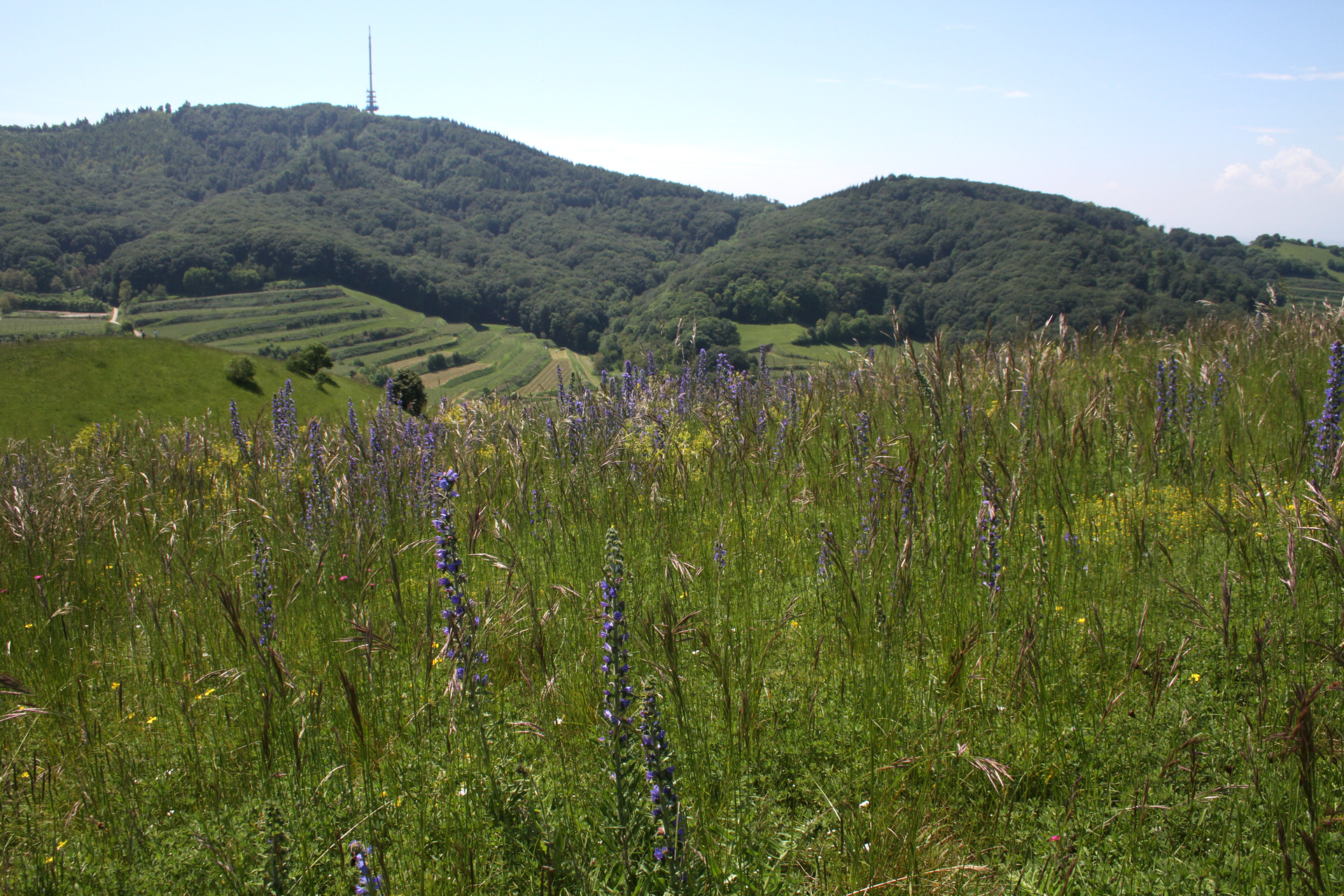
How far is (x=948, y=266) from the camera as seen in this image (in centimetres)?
9781

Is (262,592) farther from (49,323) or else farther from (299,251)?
(299,251)

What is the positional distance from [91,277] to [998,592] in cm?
17249

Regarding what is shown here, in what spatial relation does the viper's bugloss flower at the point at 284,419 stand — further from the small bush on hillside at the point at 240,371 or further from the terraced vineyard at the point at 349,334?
the terraced vineyard at the point at 349,334

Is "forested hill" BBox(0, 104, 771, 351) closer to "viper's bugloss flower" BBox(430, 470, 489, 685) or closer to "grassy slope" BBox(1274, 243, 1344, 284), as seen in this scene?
"grassy slope" BBox(1274, 243, 1344, 284)

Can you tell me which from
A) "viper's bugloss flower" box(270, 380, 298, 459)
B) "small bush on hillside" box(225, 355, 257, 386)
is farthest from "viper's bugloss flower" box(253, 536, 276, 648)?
"small bush on hillside" box(225, 355, 257, 386)

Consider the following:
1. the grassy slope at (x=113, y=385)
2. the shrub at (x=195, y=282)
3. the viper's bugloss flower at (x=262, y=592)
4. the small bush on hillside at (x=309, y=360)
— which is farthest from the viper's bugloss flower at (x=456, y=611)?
the shrub at (x=195, y=282)

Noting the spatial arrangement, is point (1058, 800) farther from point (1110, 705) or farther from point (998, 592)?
point (998, 592)

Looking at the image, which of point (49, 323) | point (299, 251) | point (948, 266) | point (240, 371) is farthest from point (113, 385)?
point (299, 251)

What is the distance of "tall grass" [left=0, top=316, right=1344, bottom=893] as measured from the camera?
2072 millimetres

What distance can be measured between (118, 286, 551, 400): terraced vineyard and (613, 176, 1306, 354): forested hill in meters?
26.3

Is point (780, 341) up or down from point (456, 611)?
up

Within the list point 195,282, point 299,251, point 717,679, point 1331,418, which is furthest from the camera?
point 299,251

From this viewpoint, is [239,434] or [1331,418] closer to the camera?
[1331,418]

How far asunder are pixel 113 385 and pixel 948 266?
9878 centimetres
